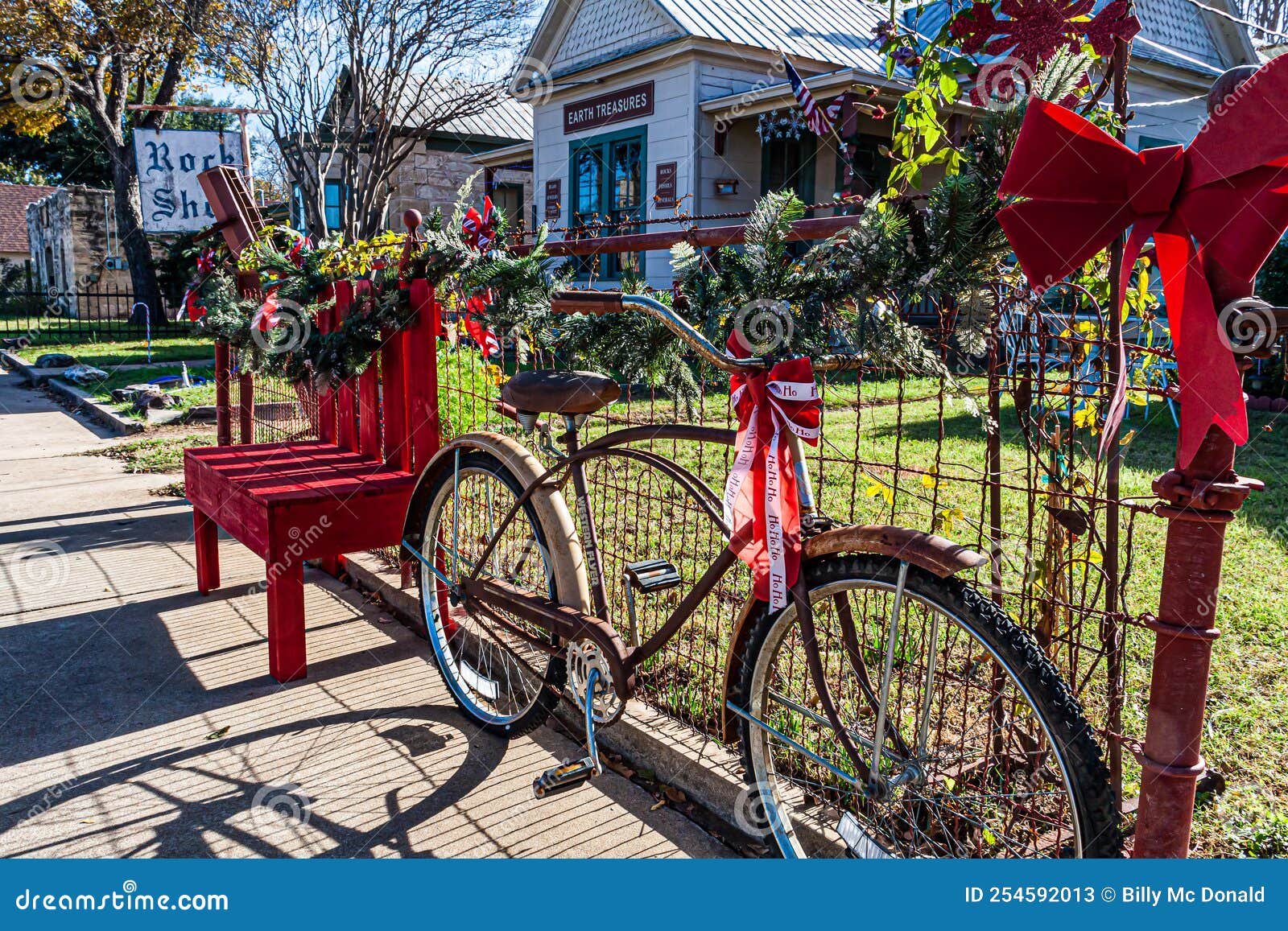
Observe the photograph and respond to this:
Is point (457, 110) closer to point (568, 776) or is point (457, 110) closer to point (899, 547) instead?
point (568, 776)

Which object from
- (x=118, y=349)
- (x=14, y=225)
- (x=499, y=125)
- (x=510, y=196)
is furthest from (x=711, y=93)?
(x=14, y=225)

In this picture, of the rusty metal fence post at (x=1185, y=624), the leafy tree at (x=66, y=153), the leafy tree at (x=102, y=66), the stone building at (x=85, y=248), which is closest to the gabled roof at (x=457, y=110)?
the leafy tree at (x=102, y=66)

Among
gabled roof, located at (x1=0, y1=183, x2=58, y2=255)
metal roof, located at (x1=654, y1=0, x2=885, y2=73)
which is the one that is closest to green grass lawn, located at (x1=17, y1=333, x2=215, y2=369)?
metal roof, located at (x1=654, y1=0, x2=885, y2=73)

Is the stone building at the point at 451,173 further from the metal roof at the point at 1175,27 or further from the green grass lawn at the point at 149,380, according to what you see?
the metal roof at the point at 1175,27

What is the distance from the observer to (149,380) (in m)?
13.3

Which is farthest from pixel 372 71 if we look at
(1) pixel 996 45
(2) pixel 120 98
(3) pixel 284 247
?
(2) pixel 120 98

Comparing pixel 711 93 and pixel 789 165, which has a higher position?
pixel 711 93

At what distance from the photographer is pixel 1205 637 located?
1623 millimetres

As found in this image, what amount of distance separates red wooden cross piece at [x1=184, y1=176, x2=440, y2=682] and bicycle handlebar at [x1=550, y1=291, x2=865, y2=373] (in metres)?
1.47

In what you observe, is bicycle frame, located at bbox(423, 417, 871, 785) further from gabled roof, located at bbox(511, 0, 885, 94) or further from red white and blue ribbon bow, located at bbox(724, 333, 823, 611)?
gabled roof, located at bbox(511, 0, 885, 94)

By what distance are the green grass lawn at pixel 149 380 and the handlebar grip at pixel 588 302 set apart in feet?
29.1

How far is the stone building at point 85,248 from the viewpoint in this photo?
3209 cm

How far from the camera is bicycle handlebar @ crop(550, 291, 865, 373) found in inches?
88.3

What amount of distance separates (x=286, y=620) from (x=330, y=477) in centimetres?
65
